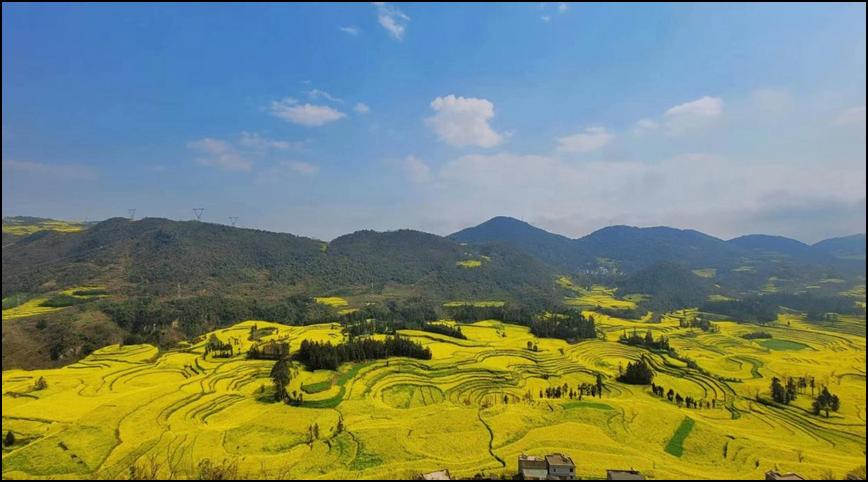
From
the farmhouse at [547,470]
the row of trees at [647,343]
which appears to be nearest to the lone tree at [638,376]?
the row of trees at [647,343]

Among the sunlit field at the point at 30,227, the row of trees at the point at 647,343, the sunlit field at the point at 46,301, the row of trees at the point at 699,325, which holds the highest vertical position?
the sunlit field at the point at 30,227

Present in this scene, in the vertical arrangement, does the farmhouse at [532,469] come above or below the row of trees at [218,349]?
above

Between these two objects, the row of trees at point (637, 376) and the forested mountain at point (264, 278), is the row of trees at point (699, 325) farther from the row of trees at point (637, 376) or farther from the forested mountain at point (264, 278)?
the row of trees at point (637, 376)

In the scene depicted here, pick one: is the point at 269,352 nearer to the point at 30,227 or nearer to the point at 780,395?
the point at 780,395

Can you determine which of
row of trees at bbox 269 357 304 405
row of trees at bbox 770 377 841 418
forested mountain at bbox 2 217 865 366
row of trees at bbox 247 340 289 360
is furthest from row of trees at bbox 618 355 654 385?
row of trees at bbox 247 340 289 360

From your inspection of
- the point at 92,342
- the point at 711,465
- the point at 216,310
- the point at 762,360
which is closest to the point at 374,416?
the point at 711,465

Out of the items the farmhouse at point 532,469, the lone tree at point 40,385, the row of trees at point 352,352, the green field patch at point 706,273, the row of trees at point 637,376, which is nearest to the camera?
the farmhouse at point 532,469

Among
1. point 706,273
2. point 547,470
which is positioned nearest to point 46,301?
point 547,470
